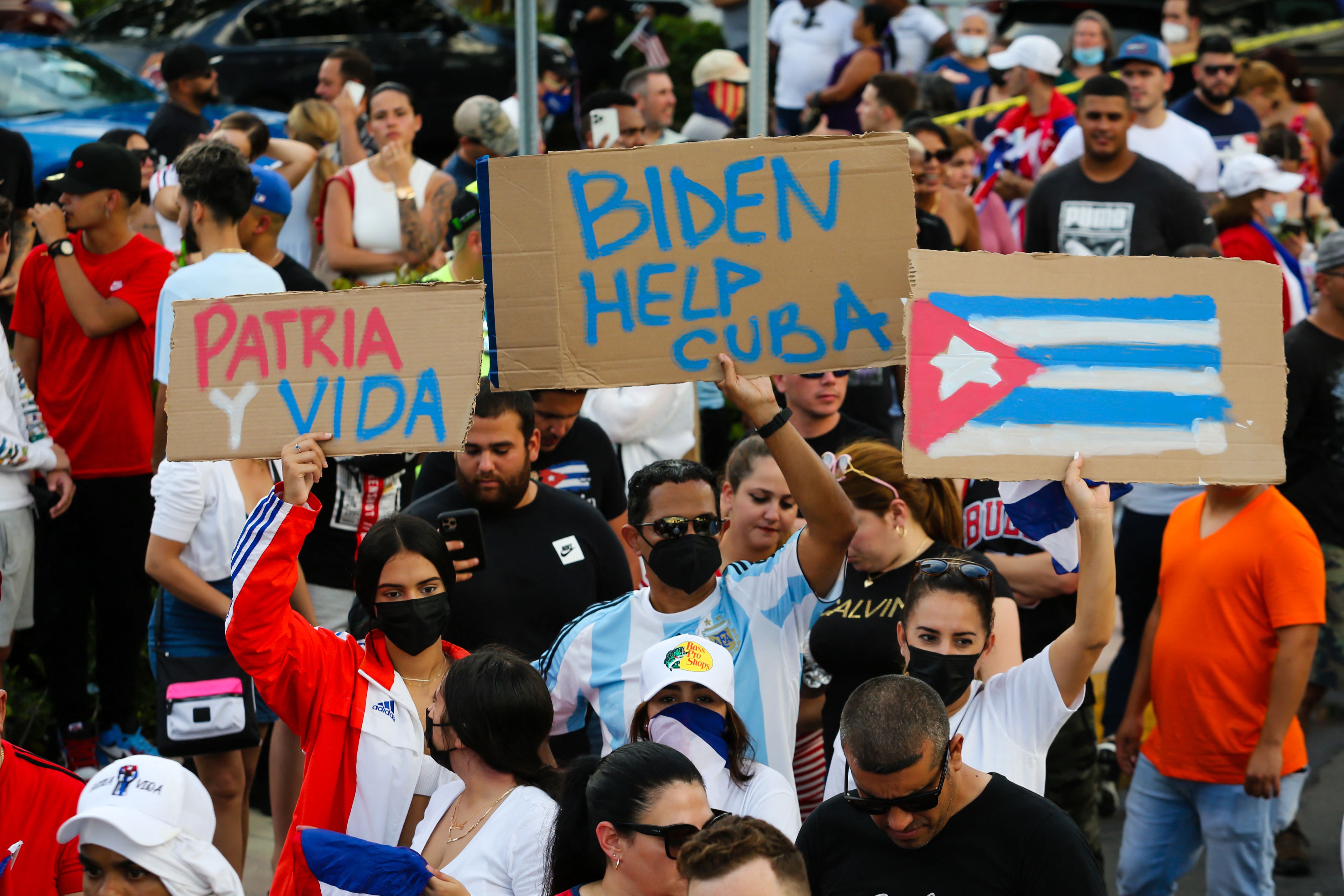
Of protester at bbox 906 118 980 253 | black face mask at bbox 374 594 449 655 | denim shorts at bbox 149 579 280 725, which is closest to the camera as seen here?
black face mask at bbox 374 594 449 655

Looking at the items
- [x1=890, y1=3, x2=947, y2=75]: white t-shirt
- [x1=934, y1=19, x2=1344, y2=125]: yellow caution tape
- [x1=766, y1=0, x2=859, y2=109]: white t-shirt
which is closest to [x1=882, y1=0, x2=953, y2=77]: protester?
[x1=890, y1=3, x2=947, y2=75]: white t-shirt

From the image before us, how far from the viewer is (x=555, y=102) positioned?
11.6 metres

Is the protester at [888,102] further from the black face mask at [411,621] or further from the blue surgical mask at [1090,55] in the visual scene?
the black face mask at [411,621]

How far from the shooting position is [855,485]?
4.39m

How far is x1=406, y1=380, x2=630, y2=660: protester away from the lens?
184 inches

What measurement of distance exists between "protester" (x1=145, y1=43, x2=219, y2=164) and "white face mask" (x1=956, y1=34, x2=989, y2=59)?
6277 millimetres

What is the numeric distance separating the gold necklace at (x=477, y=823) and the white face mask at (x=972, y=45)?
33.8 feet

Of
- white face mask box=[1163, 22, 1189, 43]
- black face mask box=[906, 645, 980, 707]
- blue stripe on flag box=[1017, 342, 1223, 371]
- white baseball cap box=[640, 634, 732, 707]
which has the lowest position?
black face mask box=[906, 645, 980, 707]

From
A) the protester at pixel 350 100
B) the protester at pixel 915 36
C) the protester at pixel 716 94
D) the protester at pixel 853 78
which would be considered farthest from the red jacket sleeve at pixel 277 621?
the protester at pixel 915 36

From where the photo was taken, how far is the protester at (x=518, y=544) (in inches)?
184

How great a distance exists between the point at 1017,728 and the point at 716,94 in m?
8.03

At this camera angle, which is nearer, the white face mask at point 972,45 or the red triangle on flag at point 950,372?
the red triangle on flag at point 950,372

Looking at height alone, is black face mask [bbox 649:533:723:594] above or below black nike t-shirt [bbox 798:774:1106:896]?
above

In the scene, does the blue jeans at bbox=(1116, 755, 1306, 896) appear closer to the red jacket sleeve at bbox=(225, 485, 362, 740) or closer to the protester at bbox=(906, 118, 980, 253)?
the red jacket sleeve at bbox=(225, 485, 362, 740)
